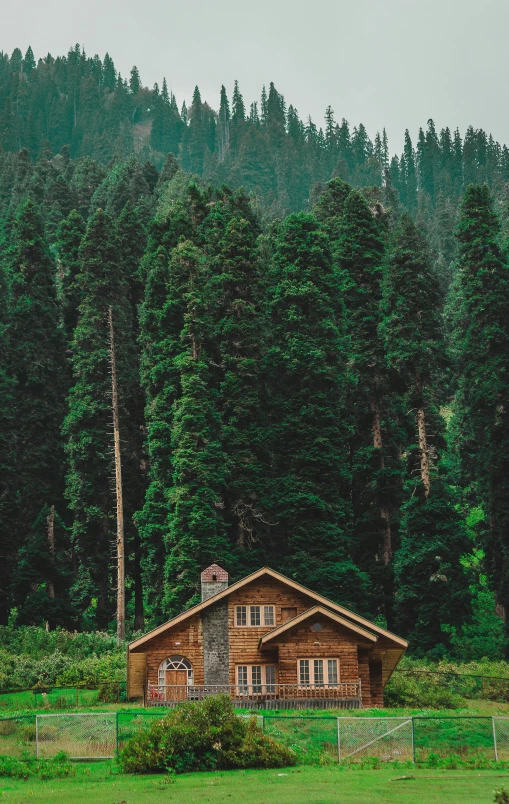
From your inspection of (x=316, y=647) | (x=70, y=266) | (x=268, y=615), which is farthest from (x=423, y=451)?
(x=70, y=266)

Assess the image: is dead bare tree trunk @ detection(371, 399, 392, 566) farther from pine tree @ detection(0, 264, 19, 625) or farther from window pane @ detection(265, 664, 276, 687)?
pine tree @ detection(0, 264, 19, 625)

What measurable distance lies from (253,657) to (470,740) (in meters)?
18.9

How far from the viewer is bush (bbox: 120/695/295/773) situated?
2842 cm

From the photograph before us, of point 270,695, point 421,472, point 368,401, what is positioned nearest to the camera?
point 270,695

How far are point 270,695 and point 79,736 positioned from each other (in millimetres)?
18107

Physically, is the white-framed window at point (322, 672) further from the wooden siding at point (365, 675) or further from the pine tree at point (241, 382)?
the pine tree at point (241, 382)

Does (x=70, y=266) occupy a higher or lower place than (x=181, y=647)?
higher

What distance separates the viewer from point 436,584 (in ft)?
187

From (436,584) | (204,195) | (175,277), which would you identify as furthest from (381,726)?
(204,195)

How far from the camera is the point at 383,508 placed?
66.1 m

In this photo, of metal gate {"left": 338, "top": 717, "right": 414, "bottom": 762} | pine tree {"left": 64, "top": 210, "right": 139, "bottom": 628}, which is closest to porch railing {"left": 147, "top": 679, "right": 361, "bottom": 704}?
metal gate {"left": 338, "top": 717, "right": 414, "bottom": 762}

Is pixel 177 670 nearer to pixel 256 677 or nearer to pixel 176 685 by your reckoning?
pixel 176 685

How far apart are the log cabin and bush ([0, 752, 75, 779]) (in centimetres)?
1729

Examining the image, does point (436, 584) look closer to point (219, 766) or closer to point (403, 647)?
point (403, 647)
